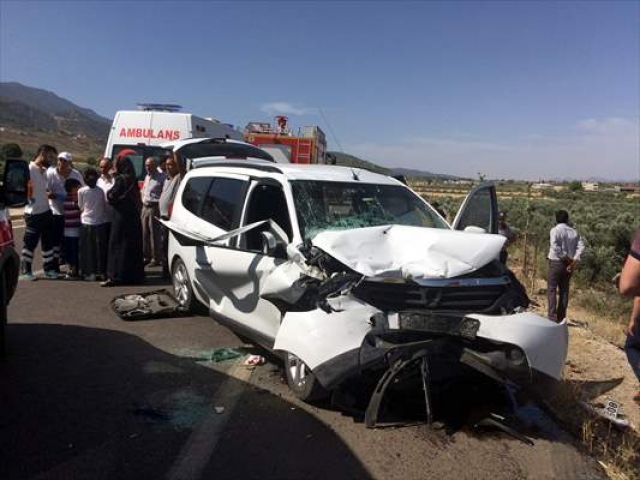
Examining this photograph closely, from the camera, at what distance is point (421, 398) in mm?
4086

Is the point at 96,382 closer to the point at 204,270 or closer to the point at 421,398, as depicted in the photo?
the point at 204,270

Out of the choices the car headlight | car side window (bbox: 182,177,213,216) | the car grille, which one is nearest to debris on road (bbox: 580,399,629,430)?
the car headlight

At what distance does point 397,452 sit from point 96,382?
2507 millimetres

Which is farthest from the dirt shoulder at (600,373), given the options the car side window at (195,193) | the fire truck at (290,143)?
the fire truck at (290,143)

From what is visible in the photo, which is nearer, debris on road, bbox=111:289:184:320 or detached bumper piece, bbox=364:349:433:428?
detached bumper piece, bbox=364:349:433:428

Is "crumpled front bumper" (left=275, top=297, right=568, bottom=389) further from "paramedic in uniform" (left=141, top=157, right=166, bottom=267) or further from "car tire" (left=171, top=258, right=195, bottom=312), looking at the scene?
"paramedic in uniform" (left=141, top=157, right=166, bottom=267)

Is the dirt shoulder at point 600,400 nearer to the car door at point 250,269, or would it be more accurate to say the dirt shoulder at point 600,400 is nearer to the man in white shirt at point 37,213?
the car door at point 250,269

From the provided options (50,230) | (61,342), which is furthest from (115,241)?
(61,342)

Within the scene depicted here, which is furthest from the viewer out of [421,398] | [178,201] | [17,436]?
[178,201]

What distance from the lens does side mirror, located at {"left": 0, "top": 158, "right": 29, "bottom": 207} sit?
13.6 ft

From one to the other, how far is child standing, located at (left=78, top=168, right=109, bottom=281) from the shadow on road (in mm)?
3183

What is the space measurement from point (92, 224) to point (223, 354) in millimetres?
4018

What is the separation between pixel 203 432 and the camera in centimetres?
364

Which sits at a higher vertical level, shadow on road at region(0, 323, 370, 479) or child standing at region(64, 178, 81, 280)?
child standing at region(64, 178, 81, 280)
